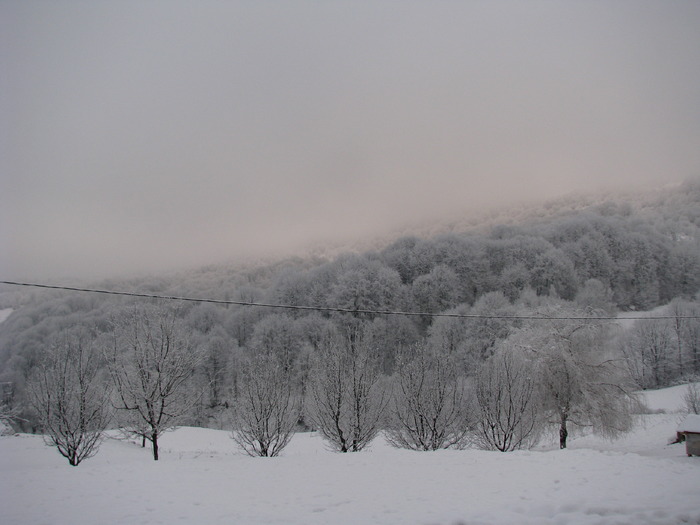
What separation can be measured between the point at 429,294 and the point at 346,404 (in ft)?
175

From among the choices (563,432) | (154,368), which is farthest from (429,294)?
(154,368)

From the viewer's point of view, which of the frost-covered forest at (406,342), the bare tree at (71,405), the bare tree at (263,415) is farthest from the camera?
the frost-covered forest at (406,342)

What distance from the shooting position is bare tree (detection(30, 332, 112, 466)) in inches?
731

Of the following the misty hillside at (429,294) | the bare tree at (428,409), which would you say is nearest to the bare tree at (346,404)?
the bare tree at (428,409)

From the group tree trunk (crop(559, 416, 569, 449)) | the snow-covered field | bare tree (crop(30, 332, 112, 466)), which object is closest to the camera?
the snow-covered field

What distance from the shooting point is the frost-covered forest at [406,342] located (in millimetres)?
20078

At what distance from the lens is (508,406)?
1945cm

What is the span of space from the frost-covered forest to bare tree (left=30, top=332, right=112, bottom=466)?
18 centimetres

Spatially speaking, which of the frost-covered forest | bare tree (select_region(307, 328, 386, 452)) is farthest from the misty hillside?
bare tree (select_region(307, 328, 386, 452))

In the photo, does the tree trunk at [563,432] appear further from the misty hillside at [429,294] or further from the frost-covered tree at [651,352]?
the frost-covered tree at [651,352]

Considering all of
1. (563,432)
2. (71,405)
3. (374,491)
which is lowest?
(563,432)

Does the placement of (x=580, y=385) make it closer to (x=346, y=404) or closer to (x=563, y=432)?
(x=563, y=432)

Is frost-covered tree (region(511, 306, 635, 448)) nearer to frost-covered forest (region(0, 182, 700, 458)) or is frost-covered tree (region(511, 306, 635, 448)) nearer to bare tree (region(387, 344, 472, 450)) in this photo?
frost-covered forest (region(0, 182, 700, 458))

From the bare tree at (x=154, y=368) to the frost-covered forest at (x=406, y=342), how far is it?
11 centimetres
